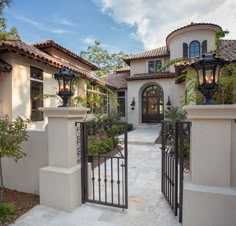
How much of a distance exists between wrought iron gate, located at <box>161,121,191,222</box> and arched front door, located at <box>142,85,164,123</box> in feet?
45.1

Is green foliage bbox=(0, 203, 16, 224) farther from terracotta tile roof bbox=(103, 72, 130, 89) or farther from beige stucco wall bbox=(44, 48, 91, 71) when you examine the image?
terracotta tile roof bbox=(103, 72, 130, 89)

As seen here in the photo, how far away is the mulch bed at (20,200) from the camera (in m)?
3.63

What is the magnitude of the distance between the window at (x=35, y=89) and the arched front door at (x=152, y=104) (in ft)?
34.0

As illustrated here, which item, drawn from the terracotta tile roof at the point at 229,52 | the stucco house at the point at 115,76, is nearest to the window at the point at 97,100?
the stucco house at the point at 115,76

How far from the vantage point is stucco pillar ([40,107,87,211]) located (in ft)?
11.7

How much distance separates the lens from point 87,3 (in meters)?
10.4

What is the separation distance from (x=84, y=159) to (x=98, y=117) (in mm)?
6688

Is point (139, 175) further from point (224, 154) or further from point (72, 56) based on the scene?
point (72, 56)

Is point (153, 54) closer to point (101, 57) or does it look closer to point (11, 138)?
point (101, 57)

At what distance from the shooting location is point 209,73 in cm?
274

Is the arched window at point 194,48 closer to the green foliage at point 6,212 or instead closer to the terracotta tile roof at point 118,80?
the terracotta tile roof at point 118,80

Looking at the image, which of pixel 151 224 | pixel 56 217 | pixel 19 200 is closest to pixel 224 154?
pixel 151 224

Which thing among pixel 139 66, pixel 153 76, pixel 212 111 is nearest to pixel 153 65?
pixel 139 66

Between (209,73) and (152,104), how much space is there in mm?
15068
